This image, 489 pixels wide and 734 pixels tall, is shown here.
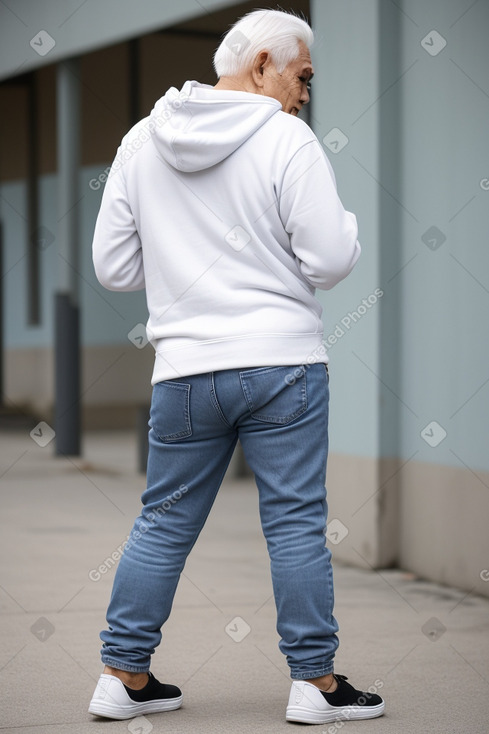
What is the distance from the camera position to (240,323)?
282 cm

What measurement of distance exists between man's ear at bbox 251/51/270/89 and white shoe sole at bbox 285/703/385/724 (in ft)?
5.14

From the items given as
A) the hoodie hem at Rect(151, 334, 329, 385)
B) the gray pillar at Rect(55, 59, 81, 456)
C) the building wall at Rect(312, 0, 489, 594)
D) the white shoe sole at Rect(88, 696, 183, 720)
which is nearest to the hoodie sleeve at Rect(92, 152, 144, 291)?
the hoodie hem at Rect(151, 334, 329, 385)

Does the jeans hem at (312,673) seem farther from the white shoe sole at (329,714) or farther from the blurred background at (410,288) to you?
the blurred background at (410,288)

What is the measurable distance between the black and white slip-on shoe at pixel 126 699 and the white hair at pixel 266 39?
62.0 inches

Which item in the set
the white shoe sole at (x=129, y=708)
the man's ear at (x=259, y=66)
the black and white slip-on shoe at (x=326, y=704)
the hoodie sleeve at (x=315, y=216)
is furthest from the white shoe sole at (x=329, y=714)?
the man's ear at (x=259, y=66)

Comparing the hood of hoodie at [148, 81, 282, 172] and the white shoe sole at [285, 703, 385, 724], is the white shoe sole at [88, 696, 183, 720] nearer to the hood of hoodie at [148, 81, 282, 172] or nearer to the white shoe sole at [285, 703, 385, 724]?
the white shoe sole at [285, 703, 385, 724]

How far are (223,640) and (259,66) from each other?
1924 millimetres

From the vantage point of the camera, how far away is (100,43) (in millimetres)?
8609

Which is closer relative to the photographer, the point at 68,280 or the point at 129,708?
the point at 129,708

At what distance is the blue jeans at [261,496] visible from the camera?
2.84m

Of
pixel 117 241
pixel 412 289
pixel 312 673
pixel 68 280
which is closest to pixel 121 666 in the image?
pixel 312 673

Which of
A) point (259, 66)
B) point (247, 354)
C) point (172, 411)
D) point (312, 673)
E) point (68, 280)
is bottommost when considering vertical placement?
point (312, 673)

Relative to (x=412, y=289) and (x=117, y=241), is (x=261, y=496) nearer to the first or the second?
(x=117, y=241)

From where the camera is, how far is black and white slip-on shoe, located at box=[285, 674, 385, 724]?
2900mm
